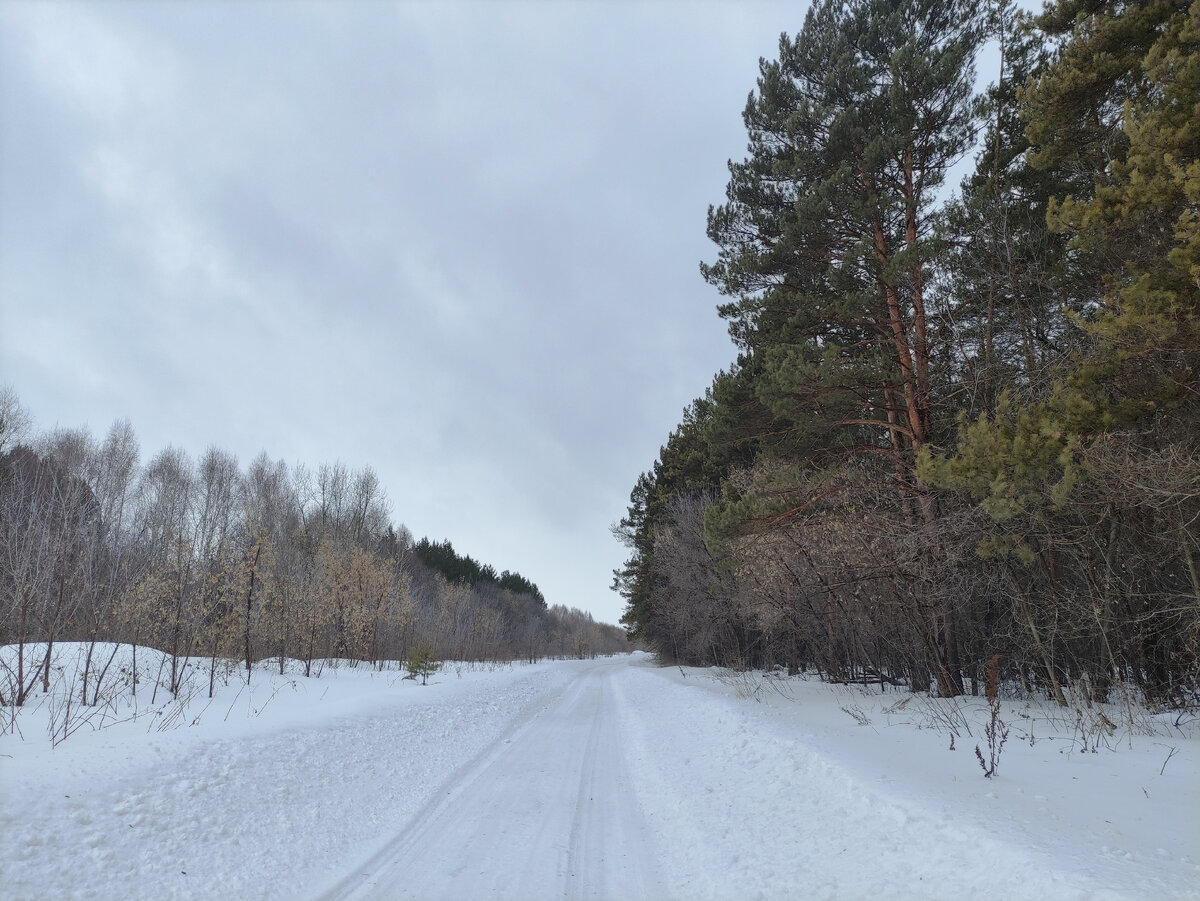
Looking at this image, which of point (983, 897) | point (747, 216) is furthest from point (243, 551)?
point (983, 897)

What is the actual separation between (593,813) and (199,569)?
38.2ft

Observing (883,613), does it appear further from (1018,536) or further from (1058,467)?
(1058,467)

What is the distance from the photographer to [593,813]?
18.4 feet

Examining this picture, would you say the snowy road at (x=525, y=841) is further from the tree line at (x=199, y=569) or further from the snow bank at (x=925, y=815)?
the tree line at (x=199, y=569)

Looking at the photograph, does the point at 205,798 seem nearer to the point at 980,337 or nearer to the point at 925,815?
the point at 925,815

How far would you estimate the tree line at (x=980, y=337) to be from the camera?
6680 mm

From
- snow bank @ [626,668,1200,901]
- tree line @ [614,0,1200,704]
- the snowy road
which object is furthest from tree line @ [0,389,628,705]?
tree line @ [614,0,1200,704]

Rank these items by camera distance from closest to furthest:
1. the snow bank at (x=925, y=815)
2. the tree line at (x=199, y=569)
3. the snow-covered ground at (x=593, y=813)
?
the snow bank at (x=925, y=815) < the snow-covered ground at (x=593, y=813) < the tree line at (x=199, y=569)

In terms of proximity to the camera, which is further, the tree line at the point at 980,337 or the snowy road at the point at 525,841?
the tree line at the point at 980,337

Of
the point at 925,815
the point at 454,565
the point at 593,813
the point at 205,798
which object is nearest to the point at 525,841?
the point at 593,813

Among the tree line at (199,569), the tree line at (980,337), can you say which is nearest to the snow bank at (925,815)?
the tree line at (980,337)

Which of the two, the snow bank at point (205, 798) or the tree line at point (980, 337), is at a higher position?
the tree line at point (980, 337)

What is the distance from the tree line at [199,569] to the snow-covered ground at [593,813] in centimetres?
205

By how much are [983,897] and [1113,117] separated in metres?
10.7
